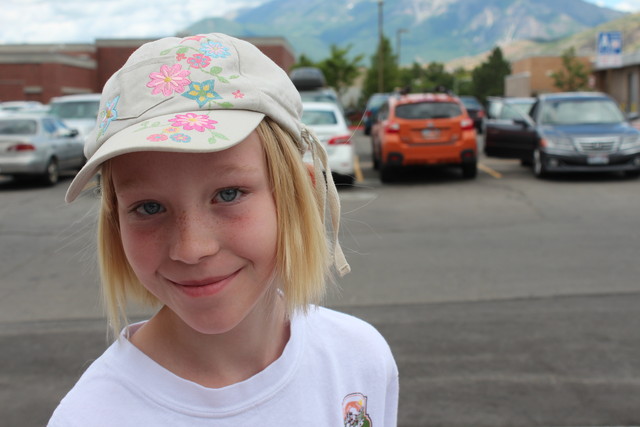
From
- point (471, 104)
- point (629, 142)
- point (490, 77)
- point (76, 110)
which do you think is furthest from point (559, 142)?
point (490, 77)

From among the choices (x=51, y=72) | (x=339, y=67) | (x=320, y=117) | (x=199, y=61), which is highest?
(x=199, y=61)

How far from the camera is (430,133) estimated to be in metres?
Answer: 13.6

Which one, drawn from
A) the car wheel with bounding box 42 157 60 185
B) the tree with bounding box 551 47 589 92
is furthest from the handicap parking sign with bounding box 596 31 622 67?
the car wheel with bounding box 42 157 60 185

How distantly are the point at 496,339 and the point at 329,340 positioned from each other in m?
3.66

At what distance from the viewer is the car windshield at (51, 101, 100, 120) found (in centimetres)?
1884

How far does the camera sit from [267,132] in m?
1.27

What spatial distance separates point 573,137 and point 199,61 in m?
12.9

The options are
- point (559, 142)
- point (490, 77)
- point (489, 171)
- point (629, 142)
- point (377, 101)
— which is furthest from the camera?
point (490, 77)

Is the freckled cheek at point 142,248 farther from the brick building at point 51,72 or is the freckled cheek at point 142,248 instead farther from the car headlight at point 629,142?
the brick building at point 51,72

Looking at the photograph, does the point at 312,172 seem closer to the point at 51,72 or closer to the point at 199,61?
the point at 199,61

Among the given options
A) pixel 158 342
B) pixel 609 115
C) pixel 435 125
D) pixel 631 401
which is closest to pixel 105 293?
pixel 158 342

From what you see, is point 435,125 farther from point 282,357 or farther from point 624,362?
point 282,357

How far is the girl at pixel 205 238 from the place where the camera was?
47.2 inches

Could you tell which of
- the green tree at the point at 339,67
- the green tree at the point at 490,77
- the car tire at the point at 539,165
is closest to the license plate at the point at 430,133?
the car tire at the point at 539,165
